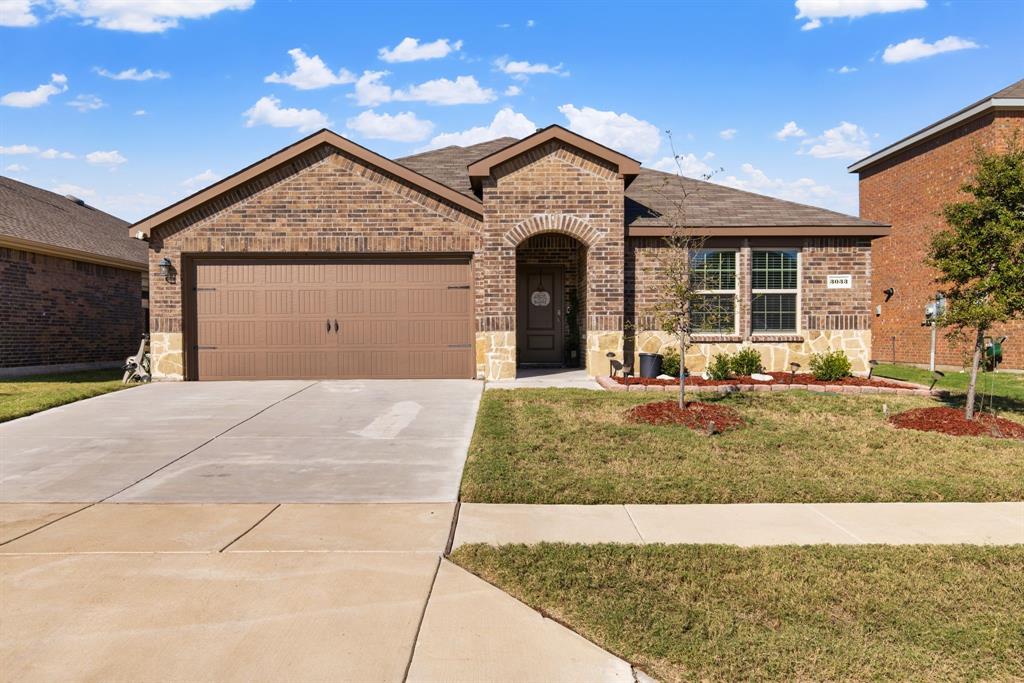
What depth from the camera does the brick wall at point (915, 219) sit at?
61.7ft

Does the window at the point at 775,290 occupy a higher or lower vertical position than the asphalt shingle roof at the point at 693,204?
lower

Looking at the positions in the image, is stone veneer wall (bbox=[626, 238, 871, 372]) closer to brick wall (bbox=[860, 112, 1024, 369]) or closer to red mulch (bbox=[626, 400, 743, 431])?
red mulch (bbox=[626, 400, 743, 431])

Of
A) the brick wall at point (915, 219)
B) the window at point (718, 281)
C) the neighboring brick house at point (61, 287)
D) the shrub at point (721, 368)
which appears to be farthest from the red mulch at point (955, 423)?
the neighboring brick house at point (61, 287)

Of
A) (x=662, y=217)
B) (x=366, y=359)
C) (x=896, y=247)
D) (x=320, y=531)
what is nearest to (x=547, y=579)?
(x=320, y=531)

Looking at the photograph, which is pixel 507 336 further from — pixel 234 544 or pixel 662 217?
pixel 234 544

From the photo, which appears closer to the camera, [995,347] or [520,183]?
[995,347]

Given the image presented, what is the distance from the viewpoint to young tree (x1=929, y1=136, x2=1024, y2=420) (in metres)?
9.10

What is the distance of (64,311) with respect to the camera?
18.0 m

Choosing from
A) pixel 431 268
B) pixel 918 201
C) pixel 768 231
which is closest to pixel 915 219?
pixel 918 201

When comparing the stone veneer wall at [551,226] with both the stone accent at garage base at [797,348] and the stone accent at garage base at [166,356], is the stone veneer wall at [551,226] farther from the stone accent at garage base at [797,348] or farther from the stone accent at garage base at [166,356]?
the stone accent at garage base at [166,356]

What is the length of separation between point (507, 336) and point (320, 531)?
8.84m

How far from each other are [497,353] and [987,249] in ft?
28.1

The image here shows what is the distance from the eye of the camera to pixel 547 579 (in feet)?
14.3

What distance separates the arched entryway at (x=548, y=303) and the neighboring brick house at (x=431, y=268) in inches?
84.5
